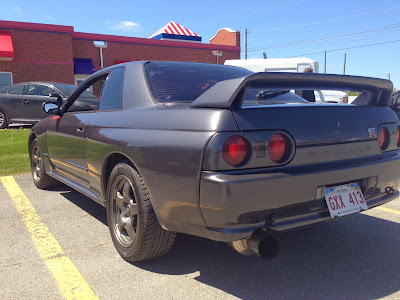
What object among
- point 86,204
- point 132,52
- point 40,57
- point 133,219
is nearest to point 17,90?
point 86,204

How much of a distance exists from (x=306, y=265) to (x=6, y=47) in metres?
19.6

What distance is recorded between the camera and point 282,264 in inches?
108

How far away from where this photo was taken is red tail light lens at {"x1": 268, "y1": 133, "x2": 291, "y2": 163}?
2172mm

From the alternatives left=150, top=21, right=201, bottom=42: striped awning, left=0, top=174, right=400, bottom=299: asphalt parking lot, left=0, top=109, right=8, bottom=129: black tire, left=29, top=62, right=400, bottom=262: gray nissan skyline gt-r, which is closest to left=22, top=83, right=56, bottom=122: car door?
left=0, top=109, right=8, bottom=129: black tire

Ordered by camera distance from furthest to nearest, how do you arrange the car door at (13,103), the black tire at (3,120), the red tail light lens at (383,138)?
the black tire at (3,120) < the car door at (13,103) < the red tail light lens at (383,138)

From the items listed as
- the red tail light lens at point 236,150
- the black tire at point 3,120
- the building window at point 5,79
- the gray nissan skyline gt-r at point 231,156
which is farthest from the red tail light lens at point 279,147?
the building window at point 5,79

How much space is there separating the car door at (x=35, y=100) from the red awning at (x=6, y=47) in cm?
816

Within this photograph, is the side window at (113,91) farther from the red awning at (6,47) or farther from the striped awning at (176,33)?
the striped awning at (176,33)

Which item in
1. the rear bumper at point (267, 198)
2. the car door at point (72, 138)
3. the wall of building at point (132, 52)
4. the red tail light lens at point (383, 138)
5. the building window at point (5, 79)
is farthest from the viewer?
the wall of building at point (132, 52)

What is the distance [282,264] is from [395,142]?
1.27 m

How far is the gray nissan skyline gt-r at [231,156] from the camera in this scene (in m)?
2.09

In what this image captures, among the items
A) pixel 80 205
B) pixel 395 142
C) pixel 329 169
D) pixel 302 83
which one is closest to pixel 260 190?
pixel 329 169

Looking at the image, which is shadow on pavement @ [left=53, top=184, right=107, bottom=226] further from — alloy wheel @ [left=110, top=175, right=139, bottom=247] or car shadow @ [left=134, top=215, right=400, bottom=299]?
car shadow @ [left=134, top=215, right=400, bottom=299]

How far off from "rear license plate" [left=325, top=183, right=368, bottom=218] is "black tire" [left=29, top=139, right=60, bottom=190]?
3.81 m
